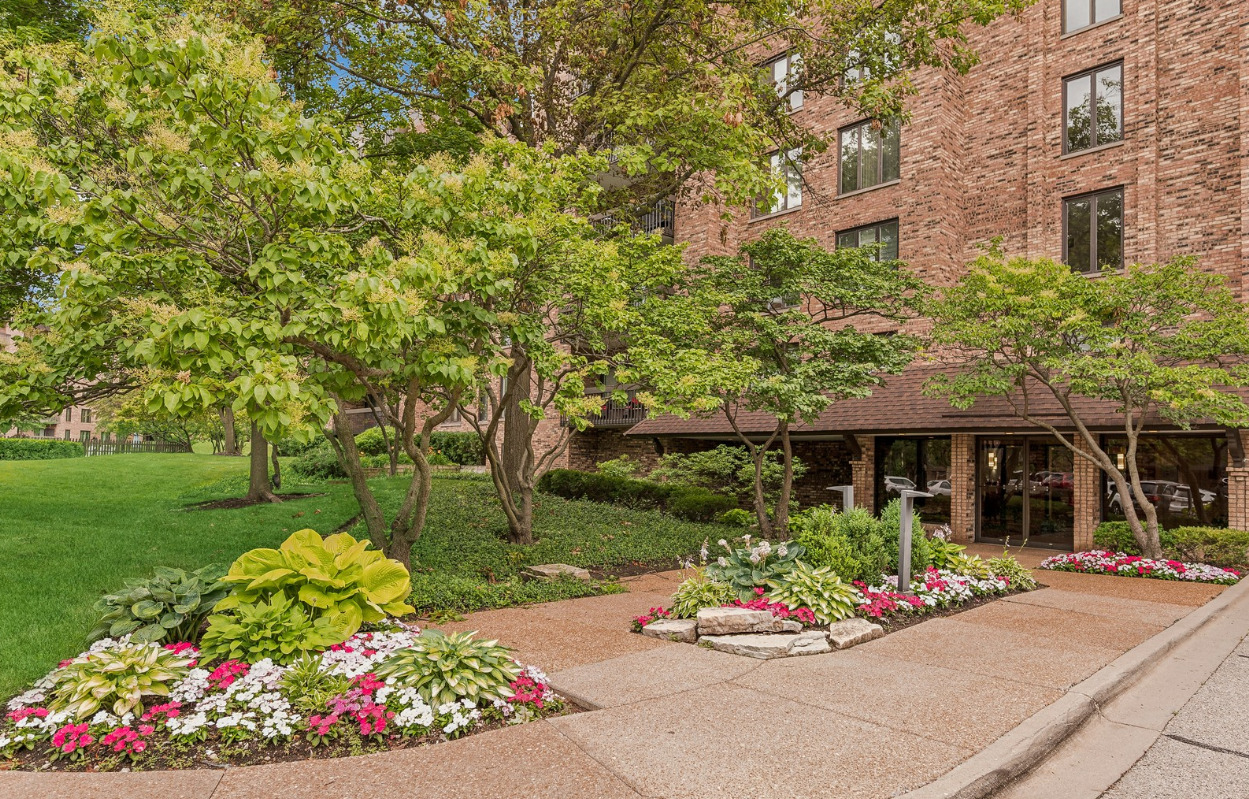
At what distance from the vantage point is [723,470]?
18266mm

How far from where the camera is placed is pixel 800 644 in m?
6.73

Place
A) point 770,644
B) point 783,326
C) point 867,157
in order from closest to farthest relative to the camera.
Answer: point 770,644 < point 783,326 < point 867,157

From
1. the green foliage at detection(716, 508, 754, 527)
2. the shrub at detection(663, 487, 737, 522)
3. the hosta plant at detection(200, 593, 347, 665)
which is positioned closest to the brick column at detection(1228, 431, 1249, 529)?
the green foliage at detection(716, 508, 754, 527)

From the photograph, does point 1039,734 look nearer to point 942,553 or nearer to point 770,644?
point 770,644

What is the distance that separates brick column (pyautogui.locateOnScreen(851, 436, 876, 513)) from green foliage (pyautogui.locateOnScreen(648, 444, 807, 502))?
1380 millimetres

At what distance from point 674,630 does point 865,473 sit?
1301 cm

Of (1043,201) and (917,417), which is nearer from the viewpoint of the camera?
(917,417)

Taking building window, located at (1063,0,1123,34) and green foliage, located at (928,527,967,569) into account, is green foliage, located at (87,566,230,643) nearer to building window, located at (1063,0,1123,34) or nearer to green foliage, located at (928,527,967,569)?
green foliage, located at (928,527,967,569)

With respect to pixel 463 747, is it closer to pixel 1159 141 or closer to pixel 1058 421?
pixel 1058 421

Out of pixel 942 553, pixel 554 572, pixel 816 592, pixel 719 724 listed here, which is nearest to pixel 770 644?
pixel 816 592

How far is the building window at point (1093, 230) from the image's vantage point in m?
16.8

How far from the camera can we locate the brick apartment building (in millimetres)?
15391

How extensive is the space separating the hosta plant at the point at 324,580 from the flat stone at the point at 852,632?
12.8 feet

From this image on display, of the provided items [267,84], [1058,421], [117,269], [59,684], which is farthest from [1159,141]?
[59,684]
